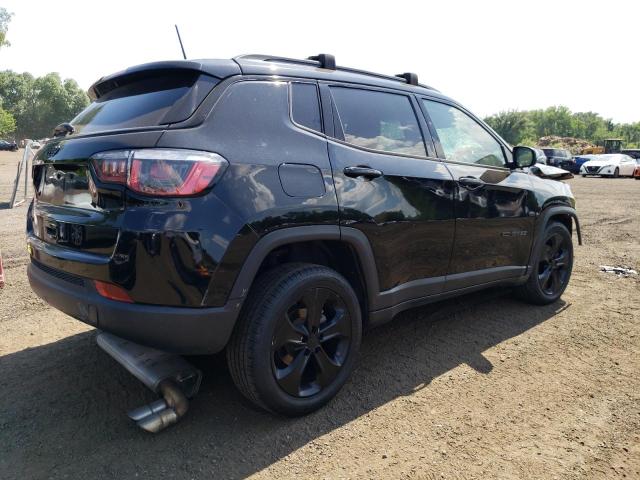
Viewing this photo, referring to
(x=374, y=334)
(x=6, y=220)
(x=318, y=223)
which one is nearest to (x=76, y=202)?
(x=318, y=223)

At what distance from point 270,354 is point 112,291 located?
800 mm

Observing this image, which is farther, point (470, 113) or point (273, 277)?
point (470, 113)

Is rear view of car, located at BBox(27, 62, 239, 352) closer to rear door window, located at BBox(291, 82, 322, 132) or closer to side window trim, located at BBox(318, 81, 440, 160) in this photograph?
rear door window, located at BBox(291, 82, 322, 132)

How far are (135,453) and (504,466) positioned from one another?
1.74m

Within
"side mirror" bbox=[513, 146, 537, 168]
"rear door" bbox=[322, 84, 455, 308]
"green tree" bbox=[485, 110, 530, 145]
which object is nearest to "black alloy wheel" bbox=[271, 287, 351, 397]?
"rear door" bbox=[322, 84, 455, 308]

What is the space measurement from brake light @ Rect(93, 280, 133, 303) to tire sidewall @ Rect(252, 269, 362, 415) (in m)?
0.65

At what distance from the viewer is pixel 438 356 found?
3281mm

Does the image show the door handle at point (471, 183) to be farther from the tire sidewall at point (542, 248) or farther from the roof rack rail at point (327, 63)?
the tire sidewall at point (542, 248)

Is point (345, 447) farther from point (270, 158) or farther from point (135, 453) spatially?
point (270, 158)

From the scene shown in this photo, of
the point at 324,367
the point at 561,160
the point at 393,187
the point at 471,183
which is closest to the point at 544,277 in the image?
the point at 471,183

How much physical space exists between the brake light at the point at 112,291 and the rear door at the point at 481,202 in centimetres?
218

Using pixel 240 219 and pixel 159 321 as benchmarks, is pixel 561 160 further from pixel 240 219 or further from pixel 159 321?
pixel 159 321

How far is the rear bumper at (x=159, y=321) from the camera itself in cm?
207

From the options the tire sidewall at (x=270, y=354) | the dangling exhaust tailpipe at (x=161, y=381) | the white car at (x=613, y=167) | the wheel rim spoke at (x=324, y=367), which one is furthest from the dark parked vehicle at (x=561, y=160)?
the dangling exhaust tailpipe at (x=161, y=381)
